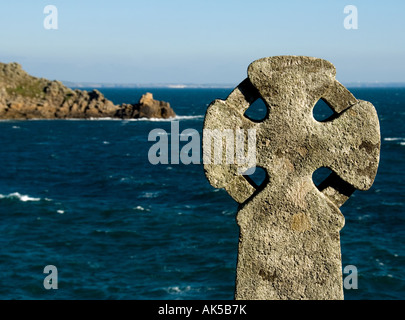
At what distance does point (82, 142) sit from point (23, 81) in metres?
49.8

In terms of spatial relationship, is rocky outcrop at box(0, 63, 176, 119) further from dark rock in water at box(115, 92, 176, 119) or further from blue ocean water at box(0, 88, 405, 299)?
blue ocean water at box(0, 88, 405, 299)

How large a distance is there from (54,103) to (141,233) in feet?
315

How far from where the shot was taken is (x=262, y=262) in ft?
17.2

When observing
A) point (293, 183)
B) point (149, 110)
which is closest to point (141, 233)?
point (293, 183)

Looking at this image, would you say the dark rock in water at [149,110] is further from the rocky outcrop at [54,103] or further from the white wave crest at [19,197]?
the white wave crest at [19,197]

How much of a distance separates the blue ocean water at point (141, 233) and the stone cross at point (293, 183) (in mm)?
17234

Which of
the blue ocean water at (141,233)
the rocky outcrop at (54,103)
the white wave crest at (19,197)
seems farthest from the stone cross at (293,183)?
the rocky outcrop at (54,103)

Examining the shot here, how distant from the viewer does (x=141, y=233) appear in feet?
104

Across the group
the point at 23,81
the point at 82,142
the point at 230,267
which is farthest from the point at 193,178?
the point at 23,81

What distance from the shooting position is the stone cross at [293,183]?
16.7ft

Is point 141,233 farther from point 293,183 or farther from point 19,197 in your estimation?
point 293,183

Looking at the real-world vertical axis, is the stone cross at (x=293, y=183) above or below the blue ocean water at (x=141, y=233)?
above
